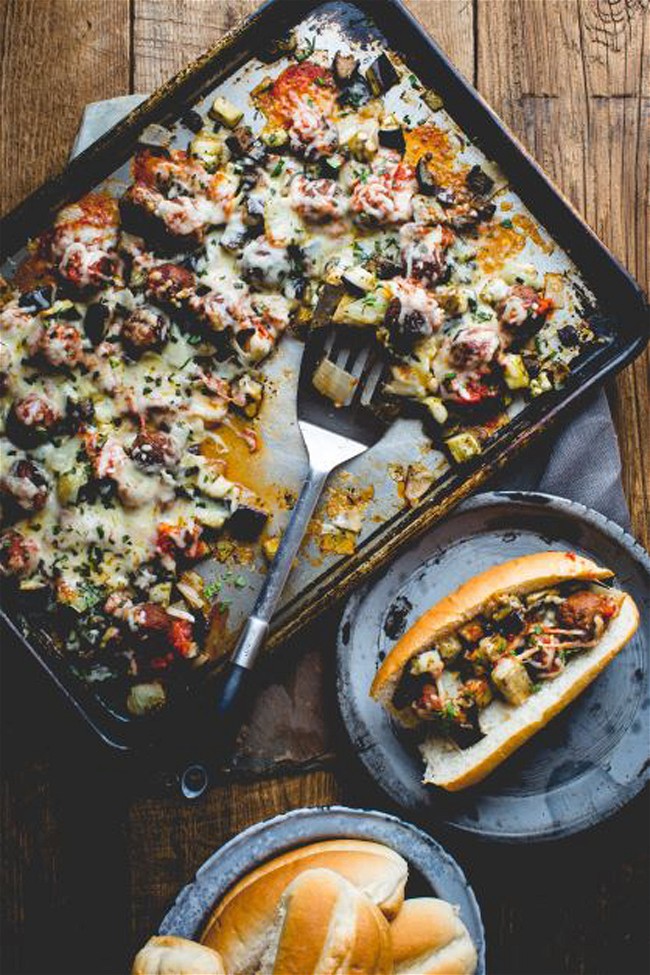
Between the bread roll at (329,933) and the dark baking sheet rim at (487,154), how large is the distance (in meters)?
0.70

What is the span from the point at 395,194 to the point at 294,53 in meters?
0.59

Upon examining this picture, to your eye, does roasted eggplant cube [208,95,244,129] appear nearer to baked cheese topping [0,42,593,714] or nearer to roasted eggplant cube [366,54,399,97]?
baked cheese topping [0,42,593,714]

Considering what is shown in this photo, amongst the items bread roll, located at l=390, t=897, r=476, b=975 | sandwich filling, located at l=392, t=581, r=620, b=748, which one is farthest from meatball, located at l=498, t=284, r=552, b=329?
bread roll, located at l=390, t=897, r=476, b=975

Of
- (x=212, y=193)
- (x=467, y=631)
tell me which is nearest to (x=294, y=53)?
(x=212, y=193)

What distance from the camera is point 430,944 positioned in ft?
9.03

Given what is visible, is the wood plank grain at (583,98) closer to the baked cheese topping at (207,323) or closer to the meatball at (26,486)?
the baked cheese topping at (207,323)

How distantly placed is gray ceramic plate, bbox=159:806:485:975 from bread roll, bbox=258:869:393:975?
0.21m

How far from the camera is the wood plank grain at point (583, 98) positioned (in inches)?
136

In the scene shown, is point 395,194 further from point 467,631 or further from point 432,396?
point 467,631

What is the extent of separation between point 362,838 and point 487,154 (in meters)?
2.15

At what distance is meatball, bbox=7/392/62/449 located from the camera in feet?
9.96

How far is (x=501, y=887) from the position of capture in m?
3.23

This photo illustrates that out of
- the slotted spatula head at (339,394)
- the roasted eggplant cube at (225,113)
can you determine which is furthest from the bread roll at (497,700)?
the roasted eggplant cube at (225,113)

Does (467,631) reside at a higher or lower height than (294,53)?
lower
